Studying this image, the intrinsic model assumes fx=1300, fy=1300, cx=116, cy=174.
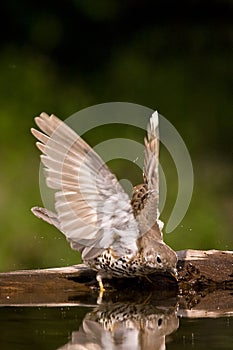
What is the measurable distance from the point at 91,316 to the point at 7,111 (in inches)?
152

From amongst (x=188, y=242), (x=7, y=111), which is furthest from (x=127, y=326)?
(x=7, y=111)

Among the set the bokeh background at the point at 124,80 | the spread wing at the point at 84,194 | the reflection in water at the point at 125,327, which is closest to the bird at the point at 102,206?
the spread wing at the point at 84,194

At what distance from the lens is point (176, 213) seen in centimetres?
772

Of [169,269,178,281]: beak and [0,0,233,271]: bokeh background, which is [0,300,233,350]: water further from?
[0,0,233,271]: bokeh background

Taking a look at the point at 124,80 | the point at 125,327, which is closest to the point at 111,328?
the point at 125,327

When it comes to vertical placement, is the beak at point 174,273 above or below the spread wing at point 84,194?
below

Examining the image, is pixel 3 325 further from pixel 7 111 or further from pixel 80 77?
pixel 80 77

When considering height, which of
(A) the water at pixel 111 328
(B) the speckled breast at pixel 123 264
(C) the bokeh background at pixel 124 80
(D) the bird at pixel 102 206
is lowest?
(A) the water at pixel 111 328

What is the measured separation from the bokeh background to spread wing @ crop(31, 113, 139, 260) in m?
2.13

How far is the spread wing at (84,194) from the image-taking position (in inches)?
195

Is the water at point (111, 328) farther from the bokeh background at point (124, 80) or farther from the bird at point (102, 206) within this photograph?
the bokeh background at point (124, 80)

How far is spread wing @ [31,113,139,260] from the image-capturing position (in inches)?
195

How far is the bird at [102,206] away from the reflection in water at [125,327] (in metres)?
0.23

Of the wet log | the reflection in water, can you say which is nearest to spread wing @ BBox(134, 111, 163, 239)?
the wet log
